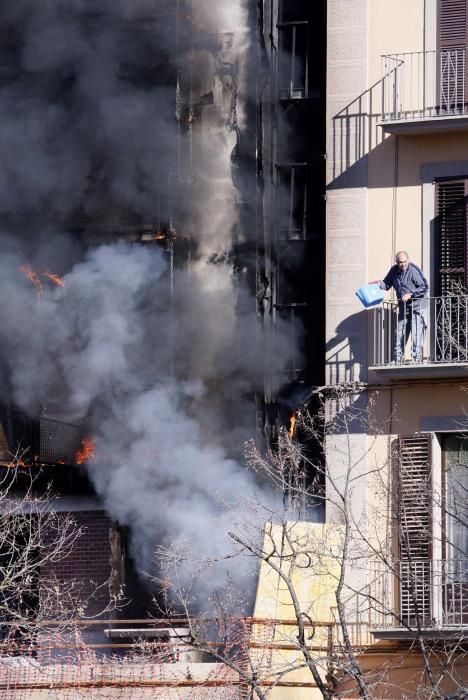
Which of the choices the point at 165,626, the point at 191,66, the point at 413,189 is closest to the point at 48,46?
the point at 191,66

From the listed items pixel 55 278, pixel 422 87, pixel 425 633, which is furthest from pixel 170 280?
pixel 425 633

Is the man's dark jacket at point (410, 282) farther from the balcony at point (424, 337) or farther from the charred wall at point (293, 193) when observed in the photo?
the charred wall at point (293, 193)

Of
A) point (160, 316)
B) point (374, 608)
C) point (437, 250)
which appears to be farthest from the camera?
point (160, 316)

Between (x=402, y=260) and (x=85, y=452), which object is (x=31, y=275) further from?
(x=402, y=260)

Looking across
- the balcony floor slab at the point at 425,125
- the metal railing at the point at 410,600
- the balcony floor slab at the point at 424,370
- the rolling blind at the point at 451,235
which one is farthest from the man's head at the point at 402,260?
the metal railing at the point at 410,600

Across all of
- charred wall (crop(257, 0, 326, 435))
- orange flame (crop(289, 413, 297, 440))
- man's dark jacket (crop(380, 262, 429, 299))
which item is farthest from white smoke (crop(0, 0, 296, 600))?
man's dark jacket (crop(380, 262, 429, 299))

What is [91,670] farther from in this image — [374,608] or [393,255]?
[393,255]

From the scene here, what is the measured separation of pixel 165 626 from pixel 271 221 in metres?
5.58

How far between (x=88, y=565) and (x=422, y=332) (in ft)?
18.3

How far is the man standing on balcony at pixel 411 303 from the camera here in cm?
2228

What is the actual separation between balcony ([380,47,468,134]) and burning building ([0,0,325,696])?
152cm

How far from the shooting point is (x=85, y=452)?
2420cm

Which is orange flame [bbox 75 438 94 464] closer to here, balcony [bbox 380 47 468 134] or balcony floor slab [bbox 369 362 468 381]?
balcony floor slab [bbox 369 362 468 381]

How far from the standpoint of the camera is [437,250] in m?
22.8
